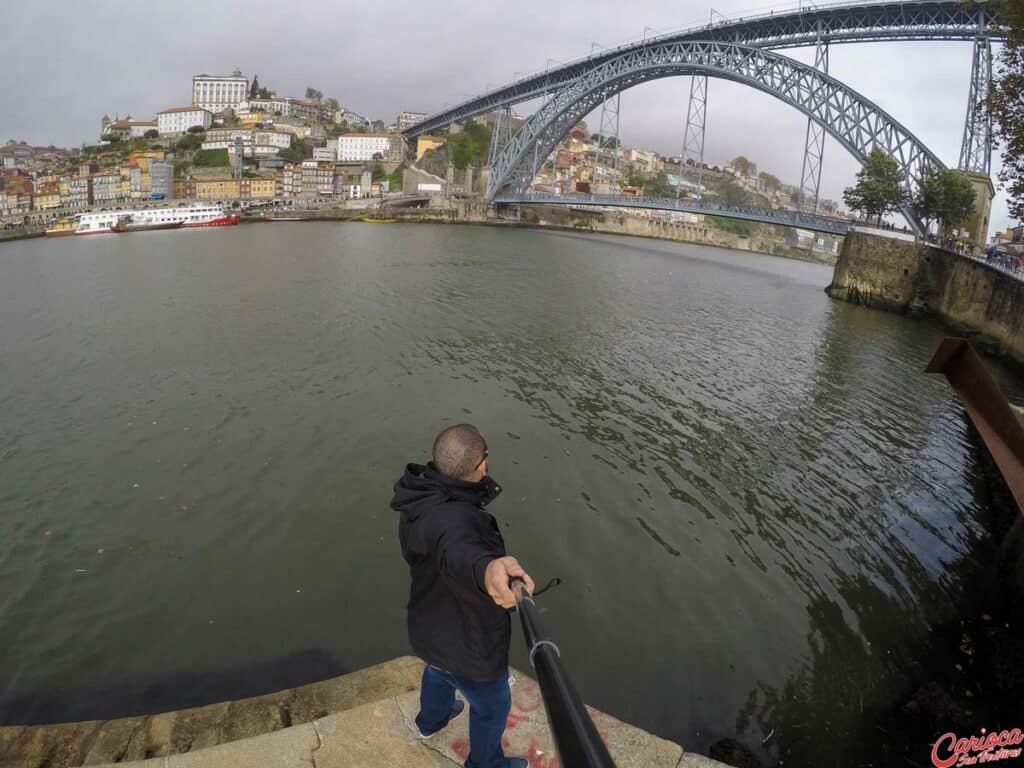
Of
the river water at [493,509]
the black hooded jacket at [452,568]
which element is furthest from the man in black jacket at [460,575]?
the river water at [493,509]

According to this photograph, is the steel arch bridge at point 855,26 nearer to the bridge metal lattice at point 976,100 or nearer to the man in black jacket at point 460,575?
the bridge metal lattice at point 976,100

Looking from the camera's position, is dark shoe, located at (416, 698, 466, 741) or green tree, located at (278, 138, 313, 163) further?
green tree, located at (278, 138, 313, 163)

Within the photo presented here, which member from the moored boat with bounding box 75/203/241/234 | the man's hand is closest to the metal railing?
the man's hand

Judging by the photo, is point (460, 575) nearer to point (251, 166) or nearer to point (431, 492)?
point (431, 492)

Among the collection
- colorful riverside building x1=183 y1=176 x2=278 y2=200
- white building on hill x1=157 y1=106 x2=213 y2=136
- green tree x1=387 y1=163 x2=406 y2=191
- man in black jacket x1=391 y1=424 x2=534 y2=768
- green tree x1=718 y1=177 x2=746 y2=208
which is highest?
white building on hill x1=157 y1=106 x2=213 y2=136

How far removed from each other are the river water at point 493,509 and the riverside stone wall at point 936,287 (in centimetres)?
591

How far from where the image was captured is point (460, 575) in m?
1.69

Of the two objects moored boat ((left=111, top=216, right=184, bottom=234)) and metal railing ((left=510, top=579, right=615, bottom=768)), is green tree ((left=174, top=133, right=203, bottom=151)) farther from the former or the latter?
metal railing ((left=510, top=579, right=615, bottom=768))

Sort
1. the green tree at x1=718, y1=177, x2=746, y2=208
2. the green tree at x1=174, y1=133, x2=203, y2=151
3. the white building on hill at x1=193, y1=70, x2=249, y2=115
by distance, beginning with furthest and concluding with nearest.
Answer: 1. the white building on hill at x1=193, y1=70, x2=249, y2=115
2. the green tree at x1=174, y1=133, x2=203, y2=151
3. the green tree at x1=718, y1=177, x2=746, y2=208

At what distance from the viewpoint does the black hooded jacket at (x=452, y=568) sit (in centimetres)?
173

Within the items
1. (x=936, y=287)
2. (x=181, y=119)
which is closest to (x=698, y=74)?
(x=936, y=287)

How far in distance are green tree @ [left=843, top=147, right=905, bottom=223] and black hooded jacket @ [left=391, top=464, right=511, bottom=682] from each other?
126 ft

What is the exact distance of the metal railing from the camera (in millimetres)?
965

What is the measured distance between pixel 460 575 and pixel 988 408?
6738 mm
